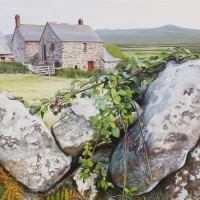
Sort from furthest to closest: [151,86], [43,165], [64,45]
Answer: [64,45], [151,86], [43,165]

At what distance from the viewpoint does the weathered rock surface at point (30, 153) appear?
3.71 meters

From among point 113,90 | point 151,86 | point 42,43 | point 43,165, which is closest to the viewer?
point 113,90

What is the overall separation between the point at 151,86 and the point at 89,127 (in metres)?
0.85

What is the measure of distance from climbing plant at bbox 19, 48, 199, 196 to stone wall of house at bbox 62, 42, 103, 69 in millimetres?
35537

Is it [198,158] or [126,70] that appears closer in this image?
[198,158]

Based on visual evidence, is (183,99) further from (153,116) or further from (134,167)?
(134,167)

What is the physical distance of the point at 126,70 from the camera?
3963mm

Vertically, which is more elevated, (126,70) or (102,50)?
(126,70)

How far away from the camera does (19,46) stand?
48688 mm

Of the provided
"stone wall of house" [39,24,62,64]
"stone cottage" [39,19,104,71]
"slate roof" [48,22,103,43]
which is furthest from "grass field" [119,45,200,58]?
"stone wall of house" [39,24,62,64]

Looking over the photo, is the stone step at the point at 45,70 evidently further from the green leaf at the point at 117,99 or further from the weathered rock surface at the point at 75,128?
the green leaf at the point at 117,99

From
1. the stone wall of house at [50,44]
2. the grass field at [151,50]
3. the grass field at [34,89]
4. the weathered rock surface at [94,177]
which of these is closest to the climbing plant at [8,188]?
the weathered rock surface at [94,177]

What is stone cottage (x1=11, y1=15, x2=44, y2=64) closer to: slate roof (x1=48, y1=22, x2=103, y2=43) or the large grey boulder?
slate roof (x1=48, y1=22, x2=103, y2=43)

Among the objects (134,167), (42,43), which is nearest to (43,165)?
(134,167)
